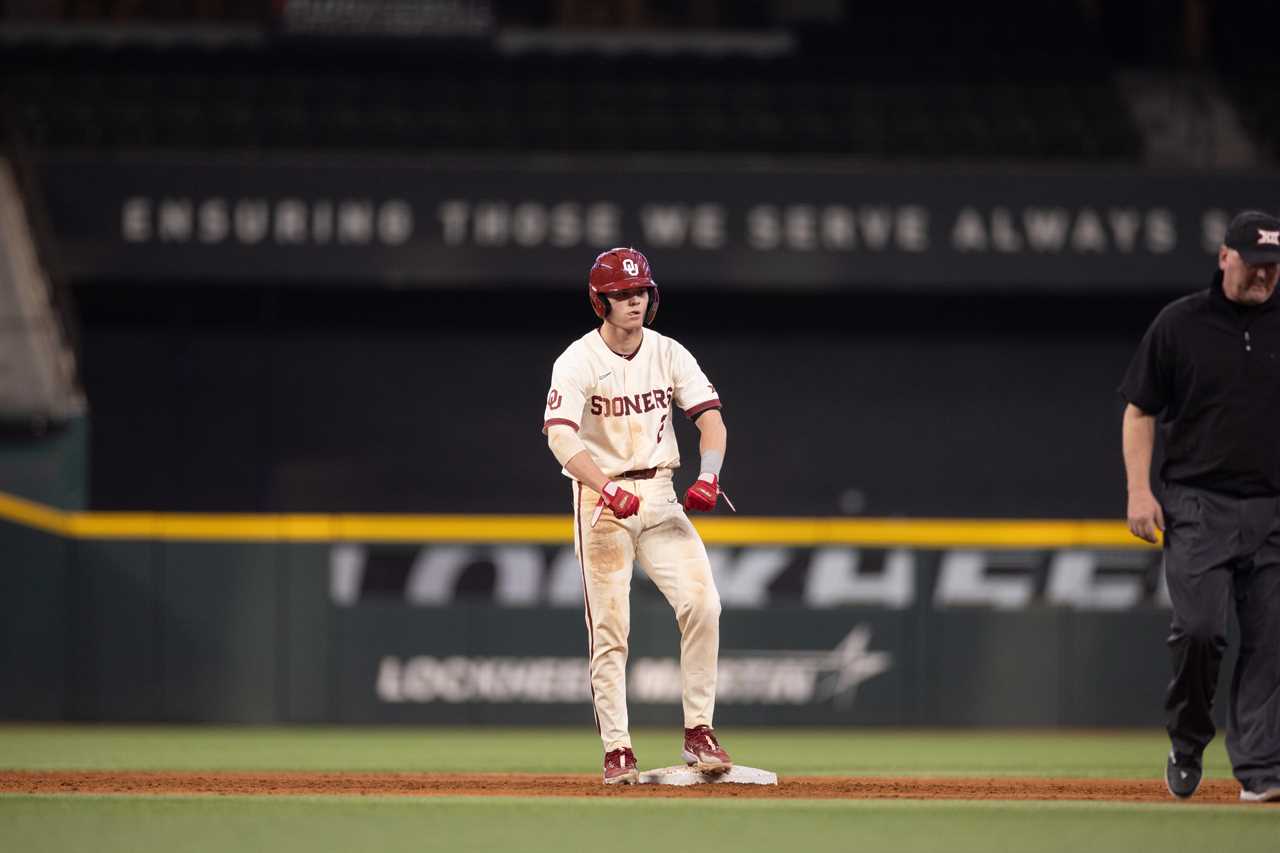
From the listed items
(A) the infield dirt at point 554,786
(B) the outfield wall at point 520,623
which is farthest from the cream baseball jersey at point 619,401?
(B) the outfield wall at point 520,623

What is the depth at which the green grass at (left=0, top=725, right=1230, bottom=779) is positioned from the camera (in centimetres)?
809

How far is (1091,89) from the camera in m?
18.2

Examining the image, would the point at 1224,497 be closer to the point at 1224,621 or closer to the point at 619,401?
the point at 1224,621

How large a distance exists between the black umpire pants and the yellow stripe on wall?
5501 millimetres

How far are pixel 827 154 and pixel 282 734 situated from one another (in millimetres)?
8577

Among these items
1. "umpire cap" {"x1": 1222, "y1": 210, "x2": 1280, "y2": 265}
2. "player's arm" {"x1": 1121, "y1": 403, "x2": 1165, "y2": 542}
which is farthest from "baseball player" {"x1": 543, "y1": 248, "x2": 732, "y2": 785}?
"umpire cap" {"x1": 1222, "y1": 210, "x2": 1280, "y2": 265}

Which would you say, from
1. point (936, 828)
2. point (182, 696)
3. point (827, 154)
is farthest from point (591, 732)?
point (827, 154)

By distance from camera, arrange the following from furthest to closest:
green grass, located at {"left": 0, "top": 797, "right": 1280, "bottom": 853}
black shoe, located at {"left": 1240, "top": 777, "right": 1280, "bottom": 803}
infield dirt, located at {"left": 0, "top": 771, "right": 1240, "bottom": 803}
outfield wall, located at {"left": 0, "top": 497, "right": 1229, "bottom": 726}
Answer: outfield wall, located at {"left": 0, "top": 497, "right": 1229, "bottom": 726} < infield dirt, located at {"left": 0, "top": 771, "right": 1240, "bottom": 803} < black shoe, located at {"left": 1240, "top": 777, "right": 1280, "bottom": 803} < green grass, located at {"left": 0, "top": 797, "right": 1280, "bottom": 853}

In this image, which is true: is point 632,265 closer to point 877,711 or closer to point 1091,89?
point 877,711

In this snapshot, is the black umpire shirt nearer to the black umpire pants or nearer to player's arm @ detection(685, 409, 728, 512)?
the black umpire pants

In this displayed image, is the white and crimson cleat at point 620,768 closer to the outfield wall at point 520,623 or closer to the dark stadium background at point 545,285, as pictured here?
the outfield wall at point 520,623

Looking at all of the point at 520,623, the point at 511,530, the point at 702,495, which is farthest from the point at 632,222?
the point at 702,495

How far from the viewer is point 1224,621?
603cm

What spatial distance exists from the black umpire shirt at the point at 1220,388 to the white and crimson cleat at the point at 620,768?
206 centimetres
